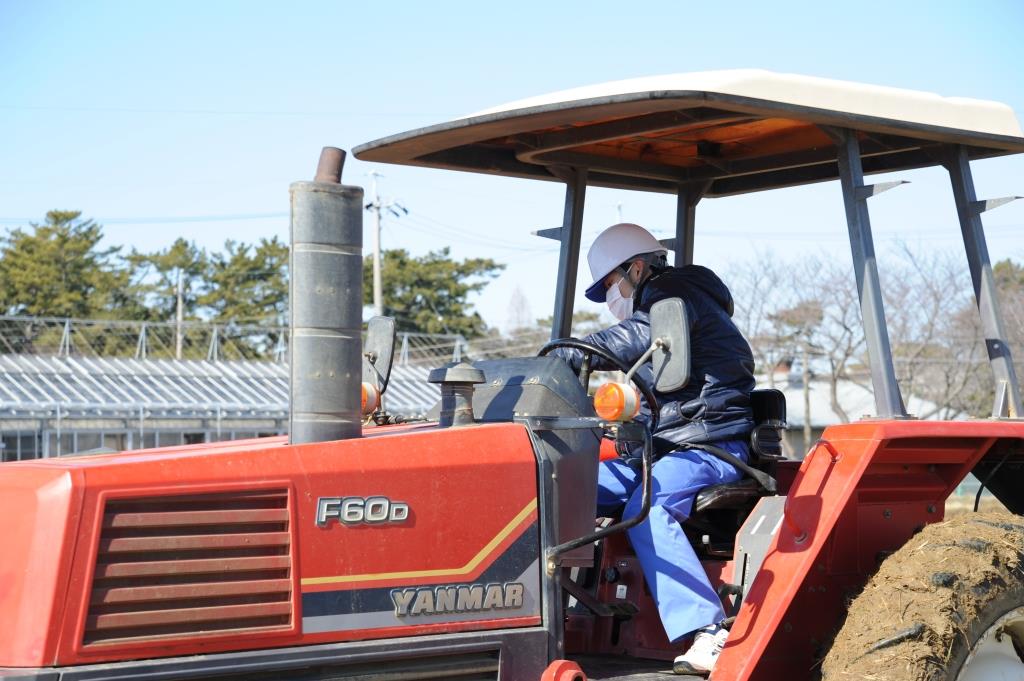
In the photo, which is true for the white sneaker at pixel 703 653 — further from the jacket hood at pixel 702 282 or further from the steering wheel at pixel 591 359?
the jacket hood at pixel 702 282

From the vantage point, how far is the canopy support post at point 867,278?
167 inches

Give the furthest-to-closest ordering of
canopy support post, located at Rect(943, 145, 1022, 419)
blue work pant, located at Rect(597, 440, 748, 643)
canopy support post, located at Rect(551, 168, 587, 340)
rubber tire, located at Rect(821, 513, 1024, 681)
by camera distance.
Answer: canopy support post, located at Rect(551, 168, 587, 340)
canopy support post, located at Rect(943, 145, 1022, 419)
blue work pant, located at Rect(597, 440, 748, 643)
rubber tire, located at Rect(821, 513, 1024, 681)

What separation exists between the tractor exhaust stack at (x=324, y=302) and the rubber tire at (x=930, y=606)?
1.73 metres

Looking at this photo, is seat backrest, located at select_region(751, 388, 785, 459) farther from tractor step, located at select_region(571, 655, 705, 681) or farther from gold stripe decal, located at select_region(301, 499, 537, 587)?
gold stripe decal, located at select_region(301, 499, 537, 587)

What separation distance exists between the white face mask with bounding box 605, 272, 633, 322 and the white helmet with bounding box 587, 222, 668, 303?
0.21 ft

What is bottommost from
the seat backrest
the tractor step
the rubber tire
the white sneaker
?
the tractor step

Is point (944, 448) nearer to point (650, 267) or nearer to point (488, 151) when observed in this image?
point (650, 267)

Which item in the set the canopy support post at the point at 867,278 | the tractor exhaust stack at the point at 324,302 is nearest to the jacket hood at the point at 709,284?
the canopy support post at the point at 867,278

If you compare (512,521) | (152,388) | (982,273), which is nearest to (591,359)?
(512,521)

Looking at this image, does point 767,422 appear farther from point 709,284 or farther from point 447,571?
point 447,571

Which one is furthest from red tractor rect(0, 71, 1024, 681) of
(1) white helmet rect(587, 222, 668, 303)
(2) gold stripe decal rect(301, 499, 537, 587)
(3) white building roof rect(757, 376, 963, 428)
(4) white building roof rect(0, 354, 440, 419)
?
(3) white building roof rect(757, 376, 963, 428)

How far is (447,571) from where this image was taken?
3.46 m

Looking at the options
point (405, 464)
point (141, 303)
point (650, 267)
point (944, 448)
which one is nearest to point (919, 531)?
point (944, 448)

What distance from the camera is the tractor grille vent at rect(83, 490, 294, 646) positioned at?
9.89 ft
